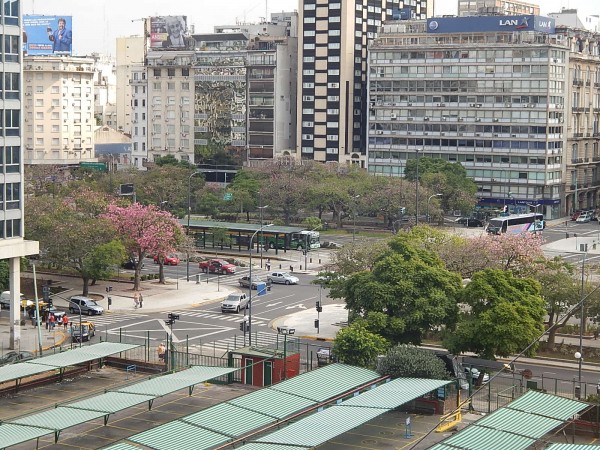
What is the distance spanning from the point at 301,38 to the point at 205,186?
32.2m

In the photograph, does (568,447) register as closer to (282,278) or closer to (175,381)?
(175,381)

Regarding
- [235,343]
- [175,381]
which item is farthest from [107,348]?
[235,343]

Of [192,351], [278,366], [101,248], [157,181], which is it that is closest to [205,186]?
[157,181]

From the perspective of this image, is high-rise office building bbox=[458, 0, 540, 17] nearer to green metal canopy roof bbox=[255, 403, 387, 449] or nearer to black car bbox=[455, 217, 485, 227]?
black car bbox=[455, 217, 485, 227]

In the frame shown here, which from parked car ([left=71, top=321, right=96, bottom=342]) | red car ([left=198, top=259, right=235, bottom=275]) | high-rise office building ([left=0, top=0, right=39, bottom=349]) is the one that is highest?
high-rise office building ([left=0, top=0, right=39, bottom=349])

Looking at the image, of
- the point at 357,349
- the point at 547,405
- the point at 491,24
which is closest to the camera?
the point at 547,405

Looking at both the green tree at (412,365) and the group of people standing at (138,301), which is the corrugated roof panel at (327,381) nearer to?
the green tree at (412,365)

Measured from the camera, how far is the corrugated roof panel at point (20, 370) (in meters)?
59.6

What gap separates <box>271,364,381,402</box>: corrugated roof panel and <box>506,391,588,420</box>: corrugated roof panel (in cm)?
825

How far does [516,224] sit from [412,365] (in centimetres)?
8039

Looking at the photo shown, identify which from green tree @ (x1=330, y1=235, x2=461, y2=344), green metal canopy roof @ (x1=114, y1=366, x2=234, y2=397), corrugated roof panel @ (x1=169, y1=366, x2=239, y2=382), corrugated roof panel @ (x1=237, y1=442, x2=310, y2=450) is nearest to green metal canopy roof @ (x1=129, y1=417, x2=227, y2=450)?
corrugated roof panel @ (x1=237, y1=442, x2=310, y2=450)

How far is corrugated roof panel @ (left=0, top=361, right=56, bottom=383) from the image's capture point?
5960 cm

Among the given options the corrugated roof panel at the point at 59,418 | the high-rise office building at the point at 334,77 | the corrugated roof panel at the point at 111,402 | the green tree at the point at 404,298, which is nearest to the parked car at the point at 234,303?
the green tree at the point at 404,298

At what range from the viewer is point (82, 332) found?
3127 inches
